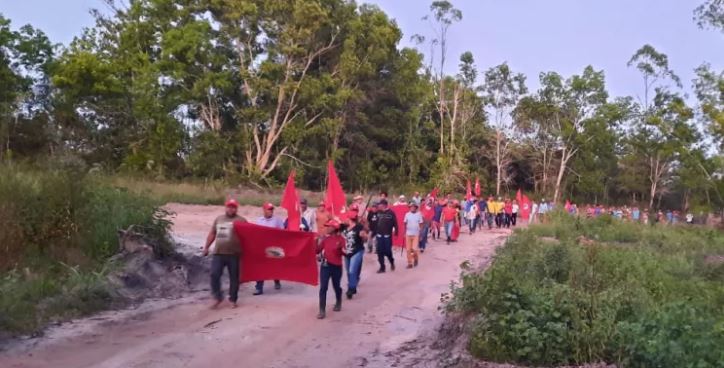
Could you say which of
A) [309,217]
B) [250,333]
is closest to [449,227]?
[309,217]

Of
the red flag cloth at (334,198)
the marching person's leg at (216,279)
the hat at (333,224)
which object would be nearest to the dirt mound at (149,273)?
the marching person's leg at (216,279)

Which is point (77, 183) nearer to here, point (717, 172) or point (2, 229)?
point (2, 229)

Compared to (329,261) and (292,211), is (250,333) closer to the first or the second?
(329,261)

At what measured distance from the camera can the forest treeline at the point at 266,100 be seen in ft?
138

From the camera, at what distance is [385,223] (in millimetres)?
15938

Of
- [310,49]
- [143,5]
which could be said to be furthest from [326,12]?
[143,5]

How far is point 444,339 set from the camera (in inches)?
363

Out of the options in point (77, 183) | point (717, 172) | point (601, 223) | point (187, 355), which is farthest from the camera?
point (717, 172)

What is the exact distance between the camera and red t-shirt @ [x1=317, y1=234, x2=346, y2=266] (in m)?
10.8

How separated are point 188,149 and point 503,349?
4247cm

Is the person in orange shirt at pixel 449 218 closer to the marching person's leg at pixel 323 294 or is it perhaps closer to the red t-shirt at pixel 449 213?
the red t-shirt at pixel 449 213

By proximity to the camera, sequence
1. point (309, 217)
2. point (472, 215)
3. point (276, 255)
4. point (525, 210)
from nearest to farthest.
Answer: point (276, 255), point (309, 217), point (472, 215), point (525, 210)

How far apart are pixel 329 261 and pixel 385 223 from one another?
17.1 feet

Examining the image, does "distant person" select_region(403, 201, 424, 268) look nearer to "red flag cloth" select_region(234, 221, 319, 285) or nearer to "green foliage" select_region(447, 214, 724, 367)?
"red flag cloth" select_region(234, 221, 319, 285)
